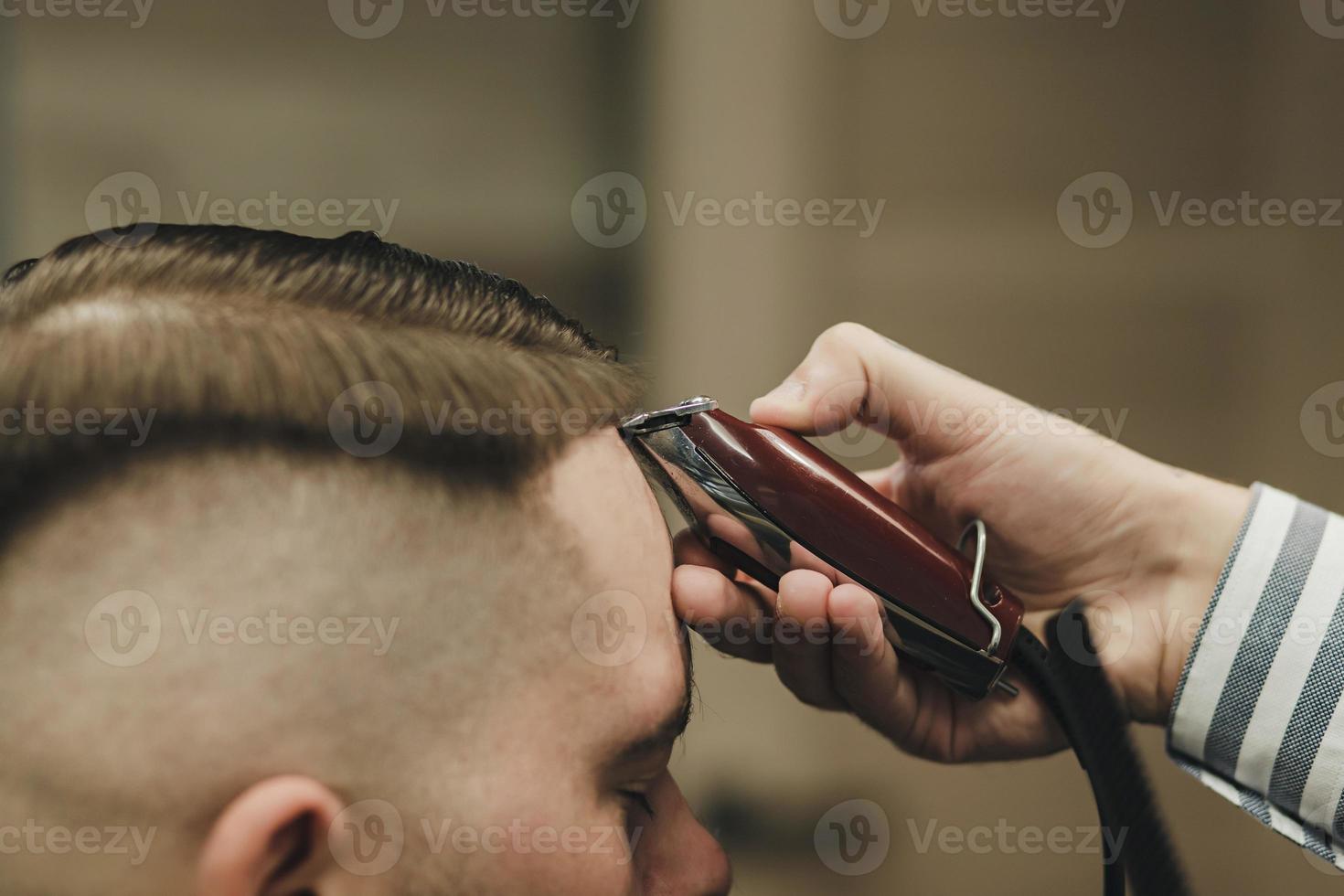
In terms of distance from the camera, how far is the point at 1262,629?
0.72 meters

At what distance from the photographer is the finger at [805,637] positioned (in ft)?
1.96

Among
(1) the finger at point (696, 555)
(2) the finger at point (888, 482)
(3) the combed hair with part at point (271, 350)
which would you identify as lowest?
(2) the finger at point (888, 482)

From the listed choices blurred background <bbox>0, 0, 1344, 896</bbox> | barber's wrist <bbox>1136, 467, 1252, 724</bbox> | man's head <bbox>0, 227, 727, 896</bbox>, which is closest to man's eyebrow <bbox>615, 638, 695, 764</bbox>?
man's head <bbox>0, 227, 727, 896</bbox>

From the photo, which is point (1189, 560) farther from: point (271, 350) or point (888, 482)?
point (271, 350)

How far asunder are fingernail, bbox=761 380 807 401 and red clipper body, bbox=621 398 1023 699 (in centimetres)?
12

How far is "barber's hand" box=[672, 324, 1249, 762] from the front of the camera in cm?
77

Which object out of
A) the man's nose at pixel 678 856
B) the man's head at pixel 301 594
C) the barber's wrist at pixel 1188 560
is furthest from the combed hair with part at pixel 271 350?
the barber's wrist at pixel 1188 560

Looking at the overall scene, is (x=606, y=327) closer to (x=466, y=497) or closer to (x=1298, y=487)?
(x=466, y=497)

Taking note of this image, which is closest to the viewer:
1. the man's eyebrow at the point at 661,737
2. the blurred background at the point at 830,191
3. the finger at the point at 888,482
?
the man's eyebrow at the point at 661,737

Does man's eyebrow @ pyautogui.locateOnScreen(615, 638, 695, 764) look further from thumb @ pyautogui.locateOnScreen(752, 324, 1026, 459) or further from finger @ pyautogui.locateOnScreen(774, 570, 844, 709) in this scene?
thumb @ pyautogui.locateOnScreen(752, 324, 1026, 459)

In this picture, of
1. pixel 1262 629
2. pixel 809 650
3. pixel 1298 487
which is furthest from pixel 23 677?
pixel 1298 487

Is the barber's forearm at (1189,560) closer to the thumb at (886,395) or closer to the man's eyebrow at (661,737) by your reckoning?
the thumb at (886,395)

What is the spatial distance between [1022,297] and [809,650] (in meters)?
0.95

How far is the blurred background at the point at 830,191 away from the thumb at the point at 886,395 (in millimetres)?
569
